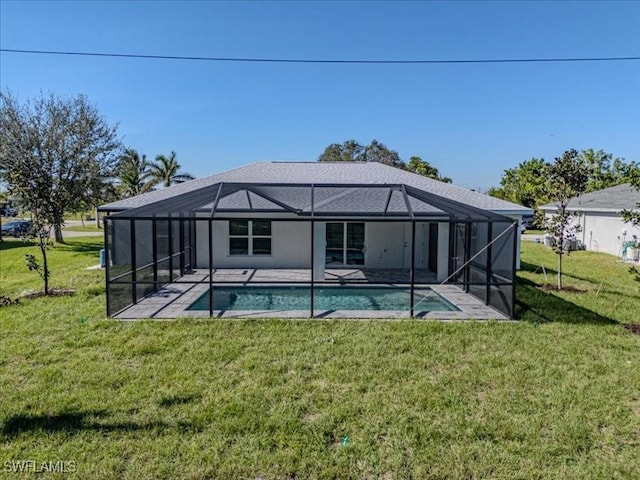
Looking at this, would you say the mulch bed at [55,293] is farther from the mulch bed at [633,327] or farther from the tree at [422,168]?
the tree at [422,168]

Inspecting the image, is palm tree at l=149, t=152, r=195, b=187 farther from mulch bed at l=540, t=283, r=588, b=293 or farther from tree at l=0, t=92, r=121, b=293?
mulch bed at l=540, t=283, r=588, b=293

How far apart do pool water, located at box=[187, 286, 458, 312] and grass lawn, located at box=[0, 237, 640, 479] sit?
1.73 metres

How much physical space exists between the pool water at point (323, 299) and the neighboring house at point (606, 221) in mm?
12934

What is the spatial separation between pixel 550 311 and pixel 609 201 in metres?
16.3

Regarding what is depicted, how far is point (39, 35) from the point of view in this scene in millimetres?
13680

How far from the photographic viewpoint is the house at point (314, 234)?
916cm

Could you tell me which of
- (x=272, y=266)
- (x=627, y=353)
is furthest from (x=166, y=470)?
(x=272, y=266)

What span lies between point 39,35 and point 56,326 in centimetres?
1132

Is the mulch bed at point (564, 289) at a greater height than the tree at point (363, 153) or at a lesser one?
lesser

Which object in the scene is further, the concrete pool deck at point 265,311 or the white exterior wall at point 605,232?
the white exterior wall at point 605,232

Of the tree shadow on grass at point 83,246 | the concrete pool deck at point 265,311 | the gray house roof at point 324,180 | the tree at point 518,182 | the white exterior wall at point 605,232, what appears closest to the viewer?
the concrete pool deck at point 265,311

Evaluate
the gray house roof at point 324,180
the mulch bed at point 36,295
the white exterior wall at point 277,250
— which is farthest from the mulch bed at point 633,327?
the mulch bed at point 36,295

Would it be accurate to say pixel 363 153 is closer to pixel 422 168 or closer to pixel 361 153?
pixel 361 153

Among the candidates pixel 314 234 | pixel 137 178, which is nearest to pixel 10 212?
pixel 314 234
